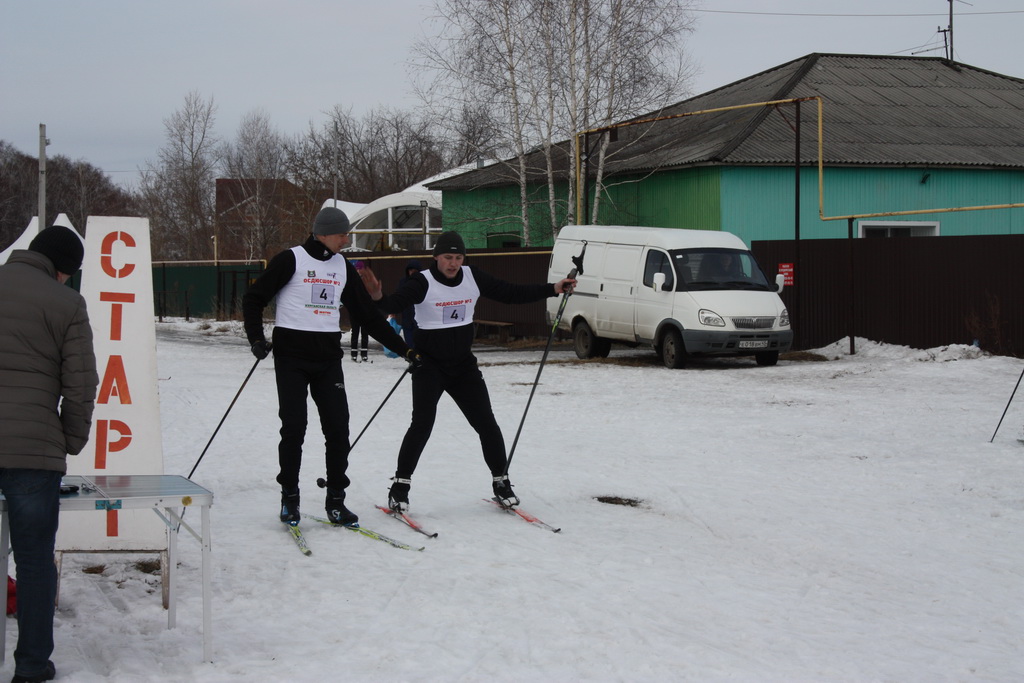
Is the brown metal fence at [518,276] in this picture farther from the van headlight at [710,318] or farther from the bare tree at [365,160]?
the bare tree at [365,160]

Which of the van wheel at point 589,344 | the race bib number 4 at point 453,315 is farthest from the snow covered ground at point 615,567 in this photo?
the van wheel at point 589,344

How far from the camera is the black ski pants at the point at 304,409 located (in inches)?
256

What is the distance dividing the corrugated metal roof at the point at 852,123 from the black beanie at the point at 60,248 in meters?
21.8

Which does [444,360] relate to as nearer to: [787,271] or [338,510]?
[338,510]

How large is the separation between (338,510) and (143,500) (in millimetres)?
2632

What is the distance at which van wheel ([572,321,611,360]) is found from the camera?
769 inches

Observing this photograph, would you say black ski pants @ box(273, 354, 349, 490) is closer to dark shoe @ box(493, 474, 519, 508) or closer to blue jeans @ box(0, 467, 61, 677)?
dark shoe @ box(493, 474, 519, 508)

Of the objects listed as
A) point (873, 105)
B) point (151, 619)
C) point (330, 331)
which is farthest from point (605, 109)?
point (151, 619)

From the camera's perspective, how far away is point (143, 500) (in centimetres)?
418

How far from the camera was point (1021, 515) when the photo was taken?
7.30 metres

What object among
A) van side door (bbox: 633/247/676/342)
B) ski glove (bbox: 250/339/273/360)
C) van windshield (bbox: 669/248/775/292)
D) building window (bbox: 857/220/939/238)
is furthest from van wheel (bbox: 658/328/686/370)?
ski glove (bbox: 250/339/273/360)

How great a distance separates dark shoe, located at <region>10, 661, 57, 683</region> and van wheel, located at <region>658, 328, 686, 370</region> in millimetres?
14081

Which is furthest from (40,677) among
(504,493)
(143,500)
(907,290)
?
(907,290)

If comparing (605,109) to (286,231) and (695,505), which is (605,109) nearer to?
(695,505)
